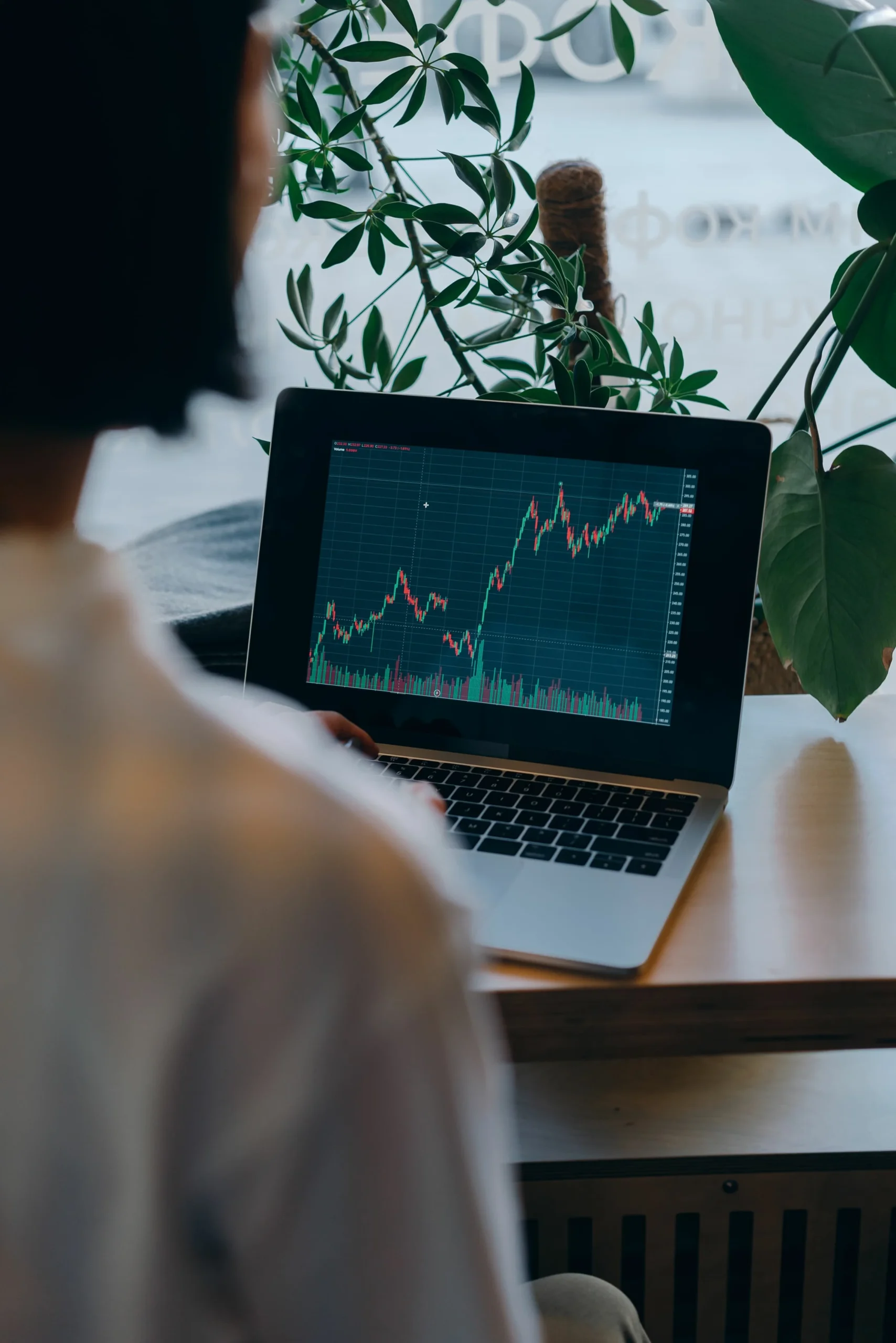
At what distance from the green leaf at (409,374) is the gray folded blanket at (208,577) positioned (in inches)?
9.6

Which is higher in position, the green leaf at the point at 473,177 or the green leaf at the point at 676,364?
the green leaf at the point at 473,177

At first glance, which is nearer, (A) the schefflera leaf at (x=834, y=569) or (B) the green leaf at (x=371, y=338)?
(A) the schefflera leaf at (x=834, y=569)

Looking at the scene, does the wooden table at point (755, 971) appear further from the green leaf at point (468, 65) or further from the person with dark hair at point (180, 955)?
the green leaf at point (468, 65)

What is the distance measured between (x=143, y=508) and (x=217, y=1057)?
1.67m

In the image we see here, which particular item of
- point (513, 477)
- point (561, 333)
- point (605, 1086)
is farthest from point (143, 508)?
point (605, 1086)

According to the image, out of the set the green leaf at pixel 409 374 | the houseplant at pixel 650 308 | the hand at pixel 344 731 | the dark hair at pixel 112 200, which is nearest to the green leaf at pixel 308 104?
the houseplant at pixel 650 308

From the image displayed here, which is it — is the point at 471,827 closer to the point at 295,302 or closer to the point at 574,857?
the point at 574,857

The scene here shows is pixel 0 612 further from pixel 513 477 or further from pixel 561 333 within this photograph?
pixel 561 333

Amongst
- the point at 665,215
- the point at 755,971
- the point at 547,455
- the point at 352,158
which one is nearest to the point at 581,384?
the point at 547,455

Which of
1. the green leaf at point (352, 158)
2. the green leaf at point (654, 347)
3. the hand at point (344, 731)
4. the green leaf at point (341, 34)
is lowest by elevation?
the hand at point (344, 731)

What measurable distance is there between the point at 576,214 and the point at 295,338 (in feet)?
1.07

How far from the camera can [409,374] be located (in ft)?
3.63

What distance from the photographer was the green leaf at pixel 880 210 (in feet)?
2.81

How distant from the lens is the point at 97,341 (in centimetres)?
26
